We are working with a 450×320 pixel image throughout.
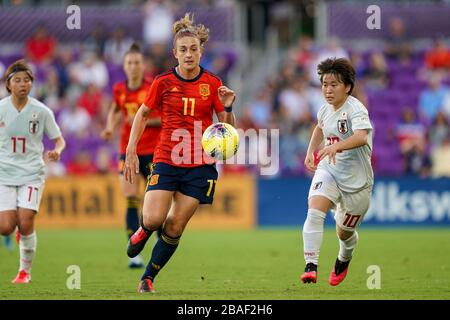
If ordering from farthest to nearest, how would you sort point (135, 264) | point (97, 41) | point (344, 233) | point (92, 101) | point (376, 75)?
point (97, 41) < point (376, 75) < point (92, 101) < point (135, 264) < point (344, 233)

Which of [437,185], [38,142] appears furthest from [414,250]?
[38,142]

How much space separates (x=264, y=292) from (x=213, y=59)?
15.0 meters

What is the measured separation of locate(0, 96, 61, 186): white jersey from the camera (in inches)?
436

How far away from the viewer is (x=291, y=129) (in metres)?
22.2

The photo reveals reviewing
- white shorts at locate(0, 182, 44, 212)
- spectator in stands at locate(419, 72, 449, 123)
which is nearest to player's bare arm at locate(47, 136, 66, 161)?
white shorts at locate(0, 182, 44, 212)

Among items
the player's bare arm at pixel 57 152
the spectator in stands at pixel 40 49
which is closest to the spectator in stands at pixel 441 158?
the spectator in stands at pixel 40 49

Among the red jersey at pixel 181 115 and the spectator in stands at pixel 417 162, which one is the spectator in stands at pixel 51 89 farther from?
the red jersey at pixel 181 115

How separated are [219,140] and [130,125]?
392 centimetres

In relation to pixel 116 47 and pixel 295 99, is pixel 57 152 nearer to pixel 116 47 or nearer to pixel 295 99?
pixel 295 99

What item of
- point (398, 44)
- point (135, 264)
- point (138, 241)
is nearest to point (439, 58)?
point (398, 44)

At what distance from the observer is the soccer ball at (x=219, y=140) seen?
379 inches

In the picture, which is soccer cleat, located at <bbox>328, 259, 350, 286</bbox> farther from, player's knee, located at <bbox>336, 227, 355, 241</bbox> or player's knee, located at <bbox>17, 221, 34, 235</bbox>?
player's knee, located at <bbox>17, 221, 34, 235</bbox>

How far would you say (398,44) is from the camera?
2489 cm
